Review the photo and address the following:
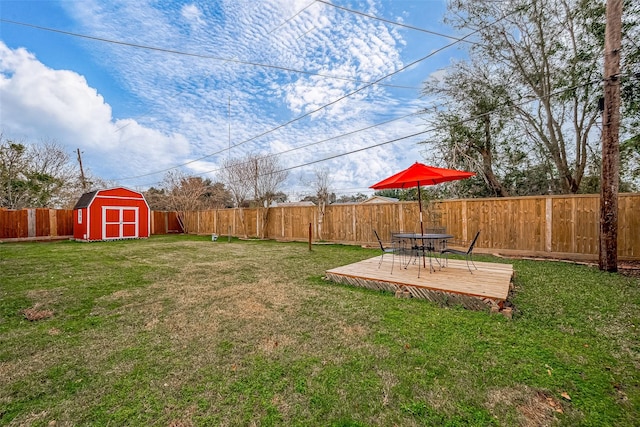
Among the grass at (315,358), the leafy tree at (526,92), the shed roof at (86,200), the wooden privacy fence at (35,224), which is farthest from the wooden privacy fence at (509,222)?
the wooden privacy fence at (35,224)

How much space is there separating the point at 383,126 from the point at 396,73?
2018mm

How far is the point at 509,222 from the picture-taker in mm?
7691

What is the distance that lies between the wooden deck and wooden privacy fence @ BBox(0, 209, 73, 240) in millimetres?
17055

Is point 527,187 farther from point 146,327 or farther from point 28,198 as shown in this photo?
point 28,198

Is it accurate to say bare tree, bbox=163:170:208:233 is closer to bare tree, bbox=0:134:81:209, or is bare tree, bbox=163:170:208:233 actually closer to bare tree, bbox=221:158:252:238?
bare tree, bbox=221:158:252:238

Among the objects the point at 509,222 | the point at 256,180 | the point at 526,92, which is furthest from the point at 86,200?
the point at 526,92

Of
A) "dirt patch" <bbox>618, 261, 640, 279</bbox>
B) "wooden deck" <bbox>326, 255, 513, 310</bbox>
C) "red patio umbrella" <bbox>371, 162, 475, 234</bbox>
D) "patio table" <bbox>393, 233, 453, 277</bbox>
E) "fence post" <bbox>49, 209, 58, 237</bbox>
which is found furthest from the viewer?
"fence post" <bbox>49, 209, 58, 237</bbox>

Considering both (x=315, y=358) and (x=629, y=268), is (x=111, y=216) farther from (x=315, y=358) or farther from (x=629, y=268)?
(x=629, y=268)

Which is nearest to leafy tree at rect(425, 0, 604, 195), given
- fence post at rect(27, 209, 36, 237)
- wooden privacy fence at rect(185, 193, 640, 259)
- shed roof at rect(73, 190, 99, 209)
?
wooden privacy fence at rect(185, 193, 640, 259)

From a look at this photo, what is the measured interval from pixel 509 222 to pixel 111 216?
18.0 metres

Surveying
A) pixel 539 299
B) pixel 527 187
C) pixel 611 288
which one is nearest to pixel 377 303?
pixel 539 299

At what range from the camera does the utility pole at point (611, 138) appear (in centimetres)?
522

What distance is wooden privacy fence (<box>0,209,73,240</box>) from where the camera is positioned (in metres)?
12.9

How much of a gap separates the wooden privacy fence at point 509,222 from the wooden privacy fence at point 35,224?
14069 millimetres
